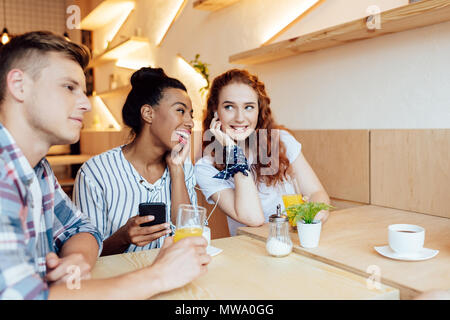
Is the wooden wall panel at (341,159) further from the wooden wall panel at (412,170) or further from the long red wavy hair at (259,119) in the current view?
the long red wavy hair at (259,119)

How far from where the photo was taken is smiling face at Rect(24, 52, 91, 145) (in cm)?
88

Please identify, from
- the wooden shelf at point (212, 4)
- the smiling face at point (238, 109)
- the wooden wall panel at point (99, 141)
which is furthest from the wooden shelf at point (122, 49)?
the smiling face at point (238, 109)

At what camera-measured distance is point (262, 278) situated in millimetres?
936

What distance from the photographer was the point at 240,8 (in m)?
2.72

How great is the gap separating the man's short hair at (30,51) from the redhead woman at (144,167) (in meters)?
0.67

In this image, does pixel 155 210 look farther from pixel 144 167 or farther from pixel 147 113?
pixel 147 113

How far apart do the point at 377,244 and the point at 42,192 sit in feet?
3.03

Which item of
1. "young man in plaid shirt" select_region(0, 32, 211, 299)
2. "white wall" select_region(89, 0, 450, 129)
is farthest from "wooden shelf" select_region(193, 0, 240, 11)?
"young man in plaid shirt" select_region(0, 32, 211, 299)

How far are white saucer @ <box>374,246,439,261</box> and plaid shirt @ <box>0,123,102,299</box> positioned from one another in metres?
0.81

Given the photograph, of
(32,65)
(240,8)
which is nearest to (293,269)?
(32,65)

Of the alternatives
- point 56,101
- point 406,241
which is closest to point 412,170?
point 406,241

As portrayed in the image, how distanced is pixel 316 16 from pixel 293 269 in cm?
161

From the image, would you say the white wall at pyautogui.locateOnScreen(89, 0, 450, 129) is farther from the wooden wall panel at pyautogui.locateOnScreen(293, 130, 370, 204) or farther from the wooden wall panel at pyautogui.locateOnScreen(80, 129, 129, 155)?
the wooden wall panel at pyautogui.locateOnScreen(80, 129, 129, 155)
